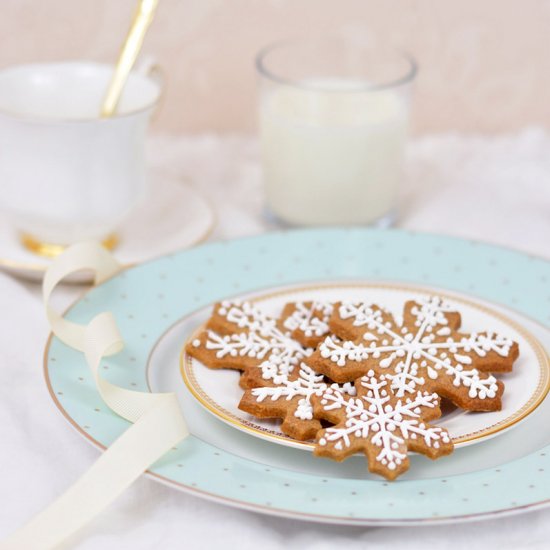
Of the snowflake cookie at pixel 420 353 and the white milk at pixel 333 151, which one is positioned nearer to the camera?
the snowflake cookie at pixel 420 353

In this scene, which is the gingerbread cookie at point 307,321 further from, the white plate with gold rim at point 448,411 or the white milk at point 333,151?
the white milk at point 333,151

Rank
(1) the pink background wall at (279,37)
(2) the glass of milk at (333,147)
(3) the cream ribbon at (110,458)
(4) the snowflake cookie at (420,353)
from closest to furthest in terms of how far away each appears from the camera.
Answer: (3) the cream ribbon at (110,458) < (4) the snowflake cookie at (420,353) < (2) the glass of milk at (333,147) < (1) the pink background wall at (279,37)

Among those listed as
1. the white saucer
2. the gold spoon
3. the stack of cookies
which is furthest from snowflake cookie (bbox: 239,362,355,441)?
the gold spoon

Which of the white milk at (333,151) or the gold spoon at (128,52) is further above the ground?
the gold spoon at (128,52)

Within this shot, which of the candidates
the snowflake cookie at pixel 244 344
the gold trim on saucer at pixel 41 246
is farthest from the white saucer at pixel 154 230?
the snowflake cookie at pixel 244 344

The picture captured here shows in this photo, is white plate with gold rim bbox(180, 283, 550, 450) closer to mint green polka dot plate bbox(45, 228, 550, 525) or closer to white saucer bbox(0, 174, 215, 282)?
mint green polka dot plate bbox(45, 228, 550, 525)

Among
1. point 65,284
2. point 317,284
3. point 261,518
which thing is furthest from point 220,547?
point 65,284

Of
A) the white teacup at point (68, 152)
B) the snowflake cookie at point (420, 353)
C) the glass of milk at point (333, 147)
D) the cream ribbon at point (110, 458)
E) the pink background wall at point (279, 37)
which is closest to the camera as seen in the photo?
the cream ribbon at point (110, 458)

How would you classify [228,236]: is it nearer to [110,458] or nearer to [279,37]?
Answer: [279,37]

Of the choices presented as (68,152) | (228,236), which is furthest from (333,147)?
(68,152)
